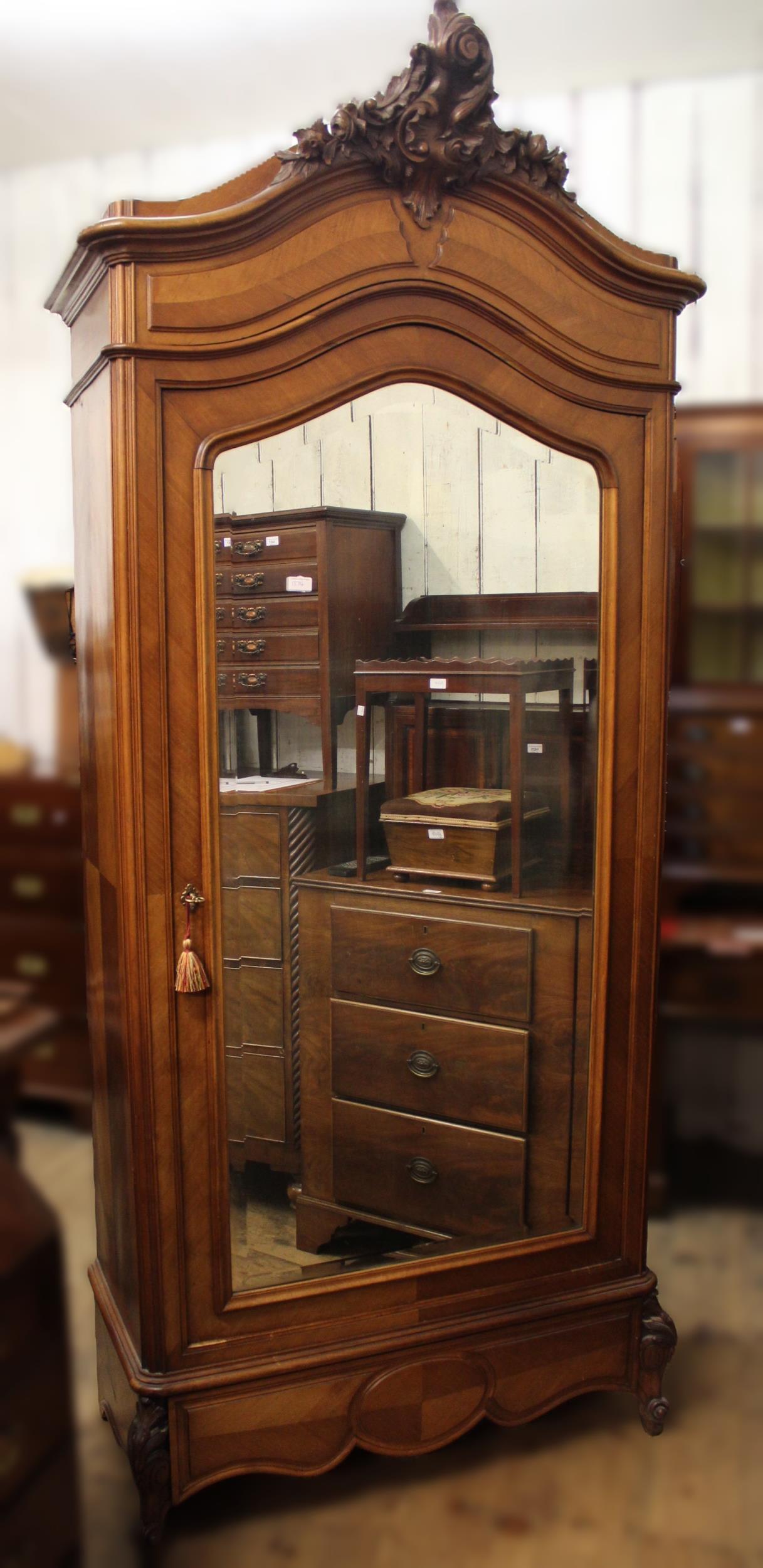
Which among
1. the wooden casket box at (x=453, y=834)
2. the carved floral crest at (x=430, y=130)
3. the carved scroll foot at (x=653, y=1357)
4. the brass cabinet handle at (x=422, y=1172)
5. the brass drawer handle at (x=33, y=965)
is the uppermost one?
the carved floral crest at (x=430, y=130)

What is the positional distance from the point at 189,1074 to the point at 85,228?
945 mm

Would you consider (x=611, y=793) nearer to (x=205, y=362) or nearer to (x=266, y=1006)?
(x=266, y=1006)

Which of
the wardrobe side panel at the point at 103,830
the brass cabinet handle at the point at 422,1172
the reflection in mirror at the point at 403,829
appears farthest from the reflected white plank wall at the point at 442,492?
the brass cabinet handle at the point at 422,1172

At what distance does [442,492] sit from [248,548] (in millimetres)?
246

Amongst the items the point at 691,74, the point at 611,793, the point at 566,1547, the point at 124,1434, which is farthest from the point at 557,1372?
the point at 691,74

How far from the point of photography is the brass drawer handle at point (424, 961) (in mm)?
1508

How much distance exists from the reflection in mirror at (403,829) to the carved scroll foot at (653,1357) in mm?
239

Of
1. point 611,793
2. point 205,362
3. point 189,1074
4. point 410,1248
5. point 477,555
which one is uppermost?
point 205,362

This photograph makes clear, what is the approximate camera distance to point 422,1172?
60.7 inches

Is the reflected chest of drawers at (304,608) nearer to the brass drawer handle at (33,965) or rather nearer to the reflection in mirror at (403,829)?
the reflection in mirror at (403,829)

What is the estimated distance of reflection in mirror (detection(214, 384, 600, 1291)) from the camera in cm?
139

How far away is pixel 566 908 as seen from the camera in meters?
1.54

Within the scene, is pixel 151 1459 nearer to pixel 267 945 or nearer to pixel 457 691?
pixel 267 945

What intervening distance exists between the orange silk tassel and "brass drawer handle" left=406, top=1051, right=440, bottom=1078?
311 millimetres
